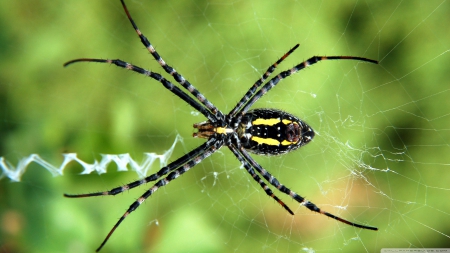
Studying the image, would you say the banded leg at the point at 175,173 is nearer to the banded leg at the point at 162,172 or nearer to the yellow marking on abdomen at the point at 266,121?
the banded leg at the point at 162,172

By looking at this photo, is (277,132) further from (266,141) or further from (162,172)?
(162,172)

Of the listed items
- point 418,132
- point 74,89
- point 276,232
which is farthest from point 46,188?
point 418,132

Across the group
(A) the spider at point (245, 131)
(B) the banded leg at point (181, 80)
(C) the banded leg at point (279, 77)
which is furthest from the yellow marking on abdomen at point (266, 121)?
(B) the banded leg at point (181, 80)

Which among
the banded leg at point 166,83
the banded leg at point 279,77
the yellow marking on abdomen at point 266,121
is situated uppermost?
the banded leg at point 166,83

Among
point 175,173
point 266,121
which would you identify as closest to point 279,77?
point 266,121

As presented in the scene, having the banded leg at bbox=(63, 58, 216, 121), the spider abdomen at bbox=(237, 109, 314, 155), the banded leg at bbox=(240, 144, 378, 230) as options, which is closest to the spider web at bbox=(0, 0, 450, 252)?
the banded leg at bbox=(240, 144, 378, 230)

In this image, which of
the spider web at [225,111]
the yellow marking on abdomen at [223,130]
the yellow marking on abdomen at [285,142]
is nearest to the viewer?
the yellow marking on abdomen at [285,142]

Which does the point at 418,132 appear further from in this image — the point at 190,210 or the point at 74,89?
the point at 74,89
